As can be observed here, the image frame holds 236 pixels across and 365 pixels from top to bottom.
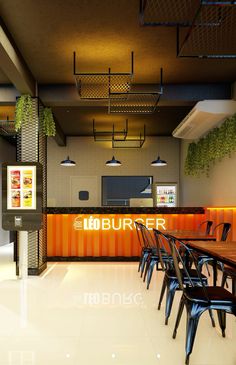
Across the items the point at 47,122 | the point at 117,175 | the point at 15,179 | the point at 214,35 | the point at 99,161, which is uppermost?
the point at 214,35

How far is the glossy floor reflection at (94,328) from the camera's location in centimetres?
332

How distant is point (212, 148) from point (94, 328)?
507cm

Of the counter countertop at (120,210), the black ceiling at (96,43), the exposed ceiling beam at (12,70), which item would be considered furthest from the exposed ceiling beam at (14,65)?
the counter countertop at (120,210)

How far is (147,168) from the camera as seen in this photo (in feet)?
43.0

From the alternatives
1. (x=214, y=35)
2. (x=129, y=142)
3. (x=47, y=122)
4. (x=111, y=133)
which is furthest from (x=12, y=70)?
(x=129, y=142)

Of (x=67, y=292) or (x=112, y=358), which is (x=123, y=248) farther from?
(x=112, y=358)

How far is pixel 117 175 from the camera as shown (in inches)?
513

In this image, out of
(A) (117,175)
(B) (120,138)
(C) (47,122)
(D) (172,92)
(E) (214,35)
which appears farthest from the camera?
(A) (117,175)

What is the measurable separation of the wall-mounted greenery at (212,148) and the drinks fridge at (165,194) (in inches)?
126

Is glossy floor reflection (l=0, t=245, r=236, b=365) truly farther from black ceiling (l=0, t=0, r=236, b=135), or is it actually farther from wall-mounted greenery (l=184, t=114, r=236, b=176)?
black ceiling (l=0, t=0, r=236, b=135)

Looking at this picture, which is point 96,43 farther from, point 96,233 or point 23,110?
point 96,233

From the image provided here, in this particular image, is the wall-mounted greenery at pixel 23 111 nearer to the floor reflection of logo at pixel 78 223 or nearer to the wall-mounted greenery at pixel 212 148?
the floor reflection of logo at pixel 78 223

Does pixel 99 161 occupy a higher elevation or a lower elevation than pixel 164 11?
lower

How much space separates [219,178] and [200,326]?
15.2 feet
